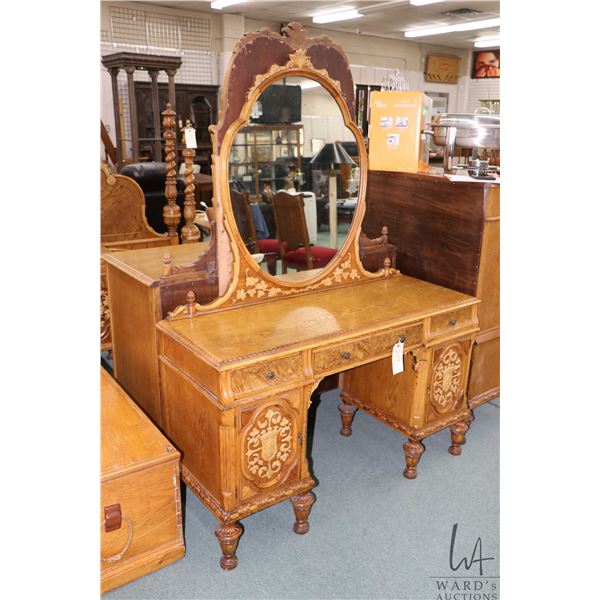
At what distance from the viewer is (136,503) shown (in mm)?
1833

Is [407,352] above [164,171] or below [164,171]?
below

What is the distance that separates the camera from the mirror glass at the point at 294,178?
210 centimetres

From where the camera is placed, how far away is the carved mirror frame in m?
1.99

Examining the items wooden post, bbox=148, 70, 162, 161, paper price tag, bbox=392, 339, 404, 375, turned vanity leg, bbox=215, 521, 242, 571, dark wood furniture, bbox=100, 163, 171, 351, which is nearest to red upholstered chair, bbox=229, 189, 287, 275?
paper price tag, bbox=392, 339, 404, 375

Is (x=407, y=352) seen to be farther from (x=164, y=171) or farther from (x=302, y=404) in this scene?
(x=164, y=171)

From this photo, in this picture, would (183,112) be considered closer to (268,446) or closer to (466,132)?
(466,132)

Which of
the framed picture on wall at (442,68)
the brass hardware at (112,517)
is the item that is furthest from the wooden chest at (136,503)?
the framed picture on wall at (442,68)

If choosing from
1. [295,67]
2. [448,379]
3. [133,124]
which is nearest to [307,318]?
[448,379]

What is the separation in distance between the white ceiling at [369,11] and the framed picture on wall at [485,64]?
88.2 inches

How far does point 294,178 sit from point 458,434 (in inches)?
55.1

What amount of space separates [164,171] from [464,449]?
3.22 meters

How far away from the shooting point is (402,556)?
204 cm

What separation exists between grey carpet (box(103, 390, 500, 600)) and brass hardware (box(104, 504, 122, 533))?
0.83 ft

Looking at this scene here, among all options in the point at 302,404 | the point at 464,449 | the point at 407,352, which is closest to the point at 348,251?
the point at 407,352
